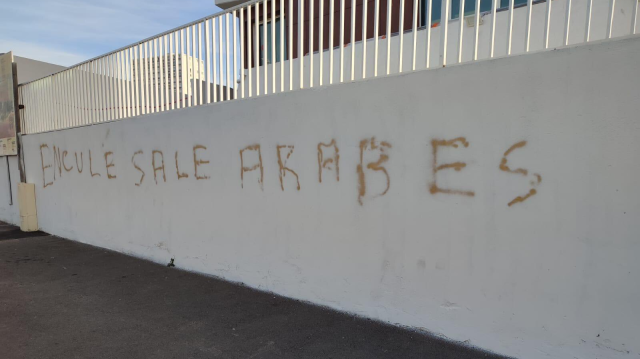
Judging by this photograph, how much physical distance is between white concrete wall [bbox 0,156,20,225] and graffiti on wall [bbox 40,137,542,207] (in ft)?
11.8

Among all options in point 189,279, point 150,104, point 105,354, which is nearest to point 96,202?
point 150,104

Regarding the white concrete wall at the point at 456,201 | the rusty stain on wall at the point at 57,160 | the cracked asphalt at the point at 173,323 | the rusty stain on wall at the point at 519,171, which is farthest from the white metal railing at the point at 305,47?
the cracked asphalt at the point at 173,323

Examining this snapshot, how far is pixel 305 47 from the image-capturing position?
4402 mm

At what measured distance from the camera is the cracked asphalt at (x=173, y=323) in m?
3.03

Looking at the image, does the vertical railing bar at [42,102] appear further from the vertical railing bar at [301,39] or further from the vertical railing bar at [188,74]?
the vertical railing bar at [301,39]

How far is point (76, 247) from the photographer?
271 inches

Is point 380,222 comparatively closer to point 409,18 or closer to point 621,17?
point 409,18

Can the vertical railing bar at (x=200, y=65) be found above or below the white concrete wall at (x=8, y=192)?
above

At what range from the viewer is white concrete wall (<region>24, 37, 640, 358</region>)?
2436 millimetres

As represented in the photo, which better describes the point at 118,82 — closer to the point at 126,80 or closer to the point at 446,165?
the point at 126,80

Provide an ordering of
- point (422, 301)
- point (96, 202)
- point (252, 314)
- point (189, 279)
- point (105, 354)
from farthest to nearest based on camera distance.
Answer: point (96, 202) → point (189, 279) → point (252, 314) → point (422, 301) → point (105, 354)

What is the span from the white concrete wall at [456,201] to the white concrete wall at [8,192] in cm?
698

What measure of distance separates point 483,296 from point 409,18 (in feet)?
9.25

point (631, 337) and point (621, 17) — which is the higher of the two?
point (621, 17)
